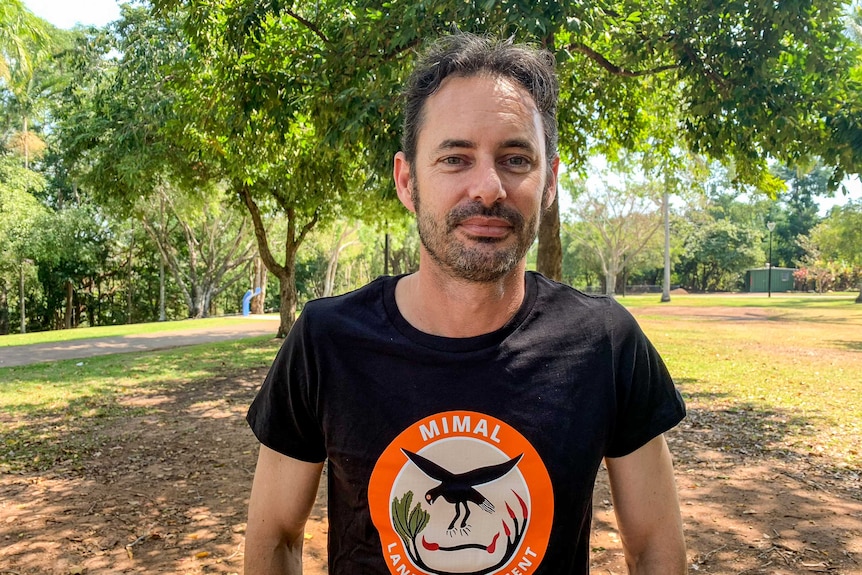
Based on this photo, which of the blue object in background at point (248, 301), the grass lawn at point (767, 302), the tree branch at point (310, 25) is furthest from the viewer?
the grass lawn at point (767, 302)

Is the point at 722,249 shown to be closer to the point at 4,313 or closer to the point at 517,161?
the point at 4,313

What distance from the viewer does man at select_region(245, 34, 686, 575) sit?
1.54 meters

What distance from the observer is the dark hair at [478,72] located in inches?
67.8

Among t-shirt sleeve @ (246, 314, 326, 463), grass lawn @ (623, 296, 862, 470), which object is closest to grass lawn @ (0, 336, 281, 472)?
t-shirt sleeve @ (246, 314, 326, 463)

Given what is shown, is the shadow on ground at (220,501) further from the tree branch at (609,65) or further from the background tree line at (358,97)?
the tree branch at (609,65)

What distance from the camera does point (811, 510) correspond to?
511 centimetres

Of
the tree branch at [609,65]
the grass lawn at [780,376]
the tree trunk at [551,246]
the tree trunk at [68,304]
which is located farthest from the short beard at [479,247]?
the tree trunk at [68,304]

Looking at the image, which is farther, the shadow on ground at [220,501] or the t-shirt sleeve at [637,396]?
the shadow on ground at [220,501]

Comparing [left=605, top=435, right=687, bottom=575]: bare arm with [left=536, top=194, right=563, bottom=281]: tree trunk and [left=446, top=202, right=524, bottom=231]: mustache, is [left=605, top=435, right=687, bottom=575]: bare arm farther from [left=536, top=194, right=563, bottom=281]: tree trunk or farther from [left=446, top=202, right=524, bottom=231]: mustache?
[left=536, top=194, right=563, bottom=281]: tree trunk

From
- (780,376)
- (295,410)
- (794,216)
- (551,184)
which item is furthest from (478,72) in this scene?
(794,216)

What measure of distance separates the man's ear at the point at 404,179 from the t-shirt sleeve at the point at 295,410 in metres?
0.48

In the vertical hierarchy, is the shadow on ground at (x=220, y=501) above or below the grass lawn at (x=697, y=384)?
below

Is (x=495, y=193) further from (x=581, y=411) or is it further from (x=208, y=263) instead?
(x=208, y=263)

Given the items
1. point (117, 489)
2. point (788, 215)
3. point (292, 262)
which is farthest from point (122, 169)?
point (788, 215)
